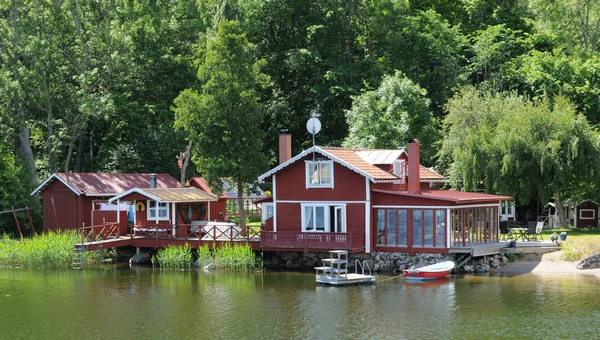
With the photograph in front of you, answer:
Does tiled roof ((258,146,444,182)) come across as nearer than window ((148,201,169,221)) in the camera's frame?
Yes

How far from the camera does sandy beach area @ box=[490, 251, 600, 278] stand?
1519 inches

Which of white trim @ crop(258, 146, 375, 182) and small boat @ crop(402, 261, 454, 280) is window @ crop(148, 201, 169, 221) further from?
small boat @ crop(402, 261, 454, 280)

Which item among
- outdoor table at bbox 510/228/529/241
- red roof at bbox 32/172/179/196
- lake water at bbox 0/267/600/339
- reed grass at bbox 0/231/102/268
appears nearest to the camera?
lake water at bbox 0/267/600/339

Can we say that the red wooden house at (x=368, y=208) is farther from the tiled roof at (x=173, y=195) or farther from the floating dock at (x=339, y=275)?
the tiled roof at (x=173, y=195)

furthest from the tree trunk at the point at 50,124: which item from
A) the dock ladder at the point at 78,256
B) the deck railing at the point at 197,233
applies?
the dock ladder at the point at 78,256

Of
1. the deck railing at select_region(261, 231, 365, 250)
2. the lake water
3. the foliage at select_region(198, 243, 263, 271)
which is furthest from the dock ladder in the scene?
the deck railing at select_region(261, 231, 365, 250)

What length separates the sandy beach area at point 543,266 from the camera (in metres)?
38.6

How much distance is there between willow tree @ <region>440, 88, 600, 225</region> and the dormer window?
11.1 metres

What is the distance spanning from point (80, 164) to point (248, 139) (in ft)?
75.8

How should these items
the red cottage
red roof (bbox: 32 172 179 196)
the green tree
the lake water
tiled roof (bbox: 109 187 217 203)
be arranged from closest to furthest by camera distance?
the lake water → tiled roof (bbox: 109 187 217 203) → the red cottage → red roof (bbox: 32 172 179 196) → the green tree

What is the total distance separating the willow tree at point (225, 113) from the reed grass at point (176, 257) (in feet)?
15.2

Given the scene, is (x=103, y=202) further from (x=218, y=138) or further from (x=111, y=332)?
(x=111, y=332)

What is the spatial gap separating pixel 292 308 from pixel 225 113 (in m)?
16.7

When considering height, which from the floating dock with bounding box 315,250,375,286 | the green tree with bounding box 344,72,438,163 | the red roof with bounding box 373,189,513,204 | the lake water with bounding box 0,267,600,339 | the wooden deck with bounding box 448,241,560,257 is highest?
the green tree with bounding box 344,72,438,163
